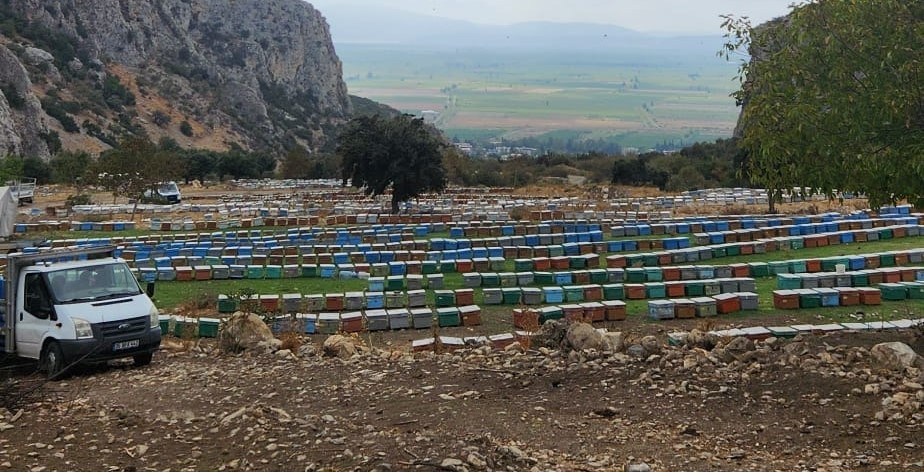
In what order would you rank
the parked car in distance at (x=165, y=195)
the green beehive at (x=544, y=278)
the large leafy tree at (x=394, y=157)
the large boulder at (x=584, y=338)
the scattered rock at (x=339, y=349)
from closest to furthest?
the large boulder at (x=584, y=338)
the scattered rock at (x=339, y=349)
the green beehive at (x=544, y=278)
the large leafy tree at (x=394, y=157)
the parked car in distance at (x=165, y=195)

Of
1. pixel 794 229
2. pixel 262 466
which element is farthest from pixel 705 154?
pixel 262 466

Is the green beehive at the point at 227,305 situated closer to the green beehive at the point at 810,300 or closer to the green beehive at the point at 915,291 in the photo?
the green beehive at the point at 810,300

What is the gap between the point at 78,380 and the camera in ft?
37.7

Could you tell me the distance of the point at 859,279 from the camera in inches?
797

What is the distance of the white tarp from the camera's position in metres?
16.9

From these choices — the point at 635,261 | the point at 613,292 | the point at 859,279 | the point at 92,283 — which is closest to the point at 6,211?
the point at 92,283

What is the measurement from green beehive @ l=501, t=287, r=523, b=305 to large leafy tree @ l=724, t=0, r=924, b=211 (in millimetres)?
8747

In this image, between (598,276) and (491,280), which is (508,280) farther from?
(598,276)

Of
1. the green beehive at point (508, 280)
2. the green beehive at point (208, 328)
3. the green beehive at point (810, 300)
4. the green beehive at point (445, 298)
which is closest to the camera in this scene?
the green beehive at point (208, 328)

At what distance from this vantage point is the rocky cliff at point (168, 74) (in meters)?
80.4

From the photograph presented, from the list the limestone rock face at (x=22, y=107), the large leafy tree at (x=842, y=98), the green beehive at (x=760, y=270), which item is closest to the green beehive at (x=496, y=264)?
the green beehive at (x=760, y=270)

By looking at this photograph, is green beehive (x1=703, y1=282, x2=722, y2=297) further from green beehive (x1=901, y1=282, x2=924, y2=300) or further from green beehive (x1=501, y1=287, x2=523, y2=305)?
green beehive (x1=501, y1=287, x2=523, y2=305)

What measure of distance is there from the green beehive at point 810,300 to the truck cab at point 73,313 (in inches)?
529

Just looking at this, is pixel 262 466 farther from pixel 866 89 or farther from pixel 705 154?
pixel 705 154
